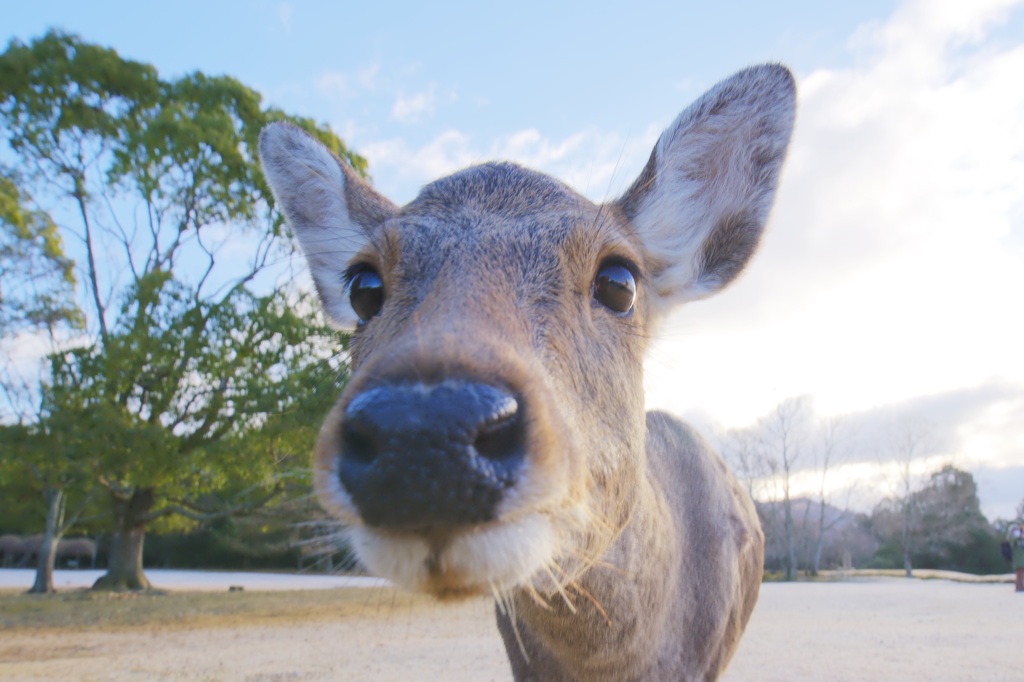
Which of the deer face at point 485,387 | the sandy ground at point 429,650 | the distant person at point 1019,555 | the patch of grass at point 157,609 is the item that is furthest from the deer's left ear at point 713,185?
the distant person at point 1019,555

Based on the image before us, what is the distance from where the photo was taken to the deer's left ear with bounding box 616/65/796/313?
3.87 meters

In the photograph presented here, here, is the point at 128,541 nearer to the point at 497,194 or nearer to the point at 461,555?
the point at 497,194

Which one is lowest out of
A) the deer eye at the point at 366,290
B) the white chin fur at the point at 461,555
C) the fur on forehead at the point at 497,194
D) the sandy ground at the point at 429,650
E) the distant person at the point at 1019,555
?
the sandy ground at the point at 429,650

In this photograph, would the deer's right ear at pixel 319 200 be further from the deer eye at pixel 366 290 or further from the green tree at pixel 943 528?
the green tree at pixel 943 528

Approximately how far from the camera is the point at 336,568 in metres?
2.58

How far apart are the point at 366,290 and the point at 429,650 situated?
937cm

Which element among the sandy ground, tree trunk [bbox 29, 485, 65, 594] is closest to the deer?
the sandy ground

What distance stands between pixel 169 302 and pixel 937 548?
4534 centimetres

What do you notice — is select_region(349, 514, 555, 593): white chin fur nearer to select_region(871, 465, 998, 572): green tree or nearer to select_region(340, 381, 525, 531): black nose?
select_region(340, 381, 525, 531): black nose

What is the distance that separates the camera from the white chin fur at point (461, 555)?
177 cm

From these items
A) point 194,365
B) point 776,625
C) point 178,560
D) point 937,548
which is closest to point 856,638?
point 776,625

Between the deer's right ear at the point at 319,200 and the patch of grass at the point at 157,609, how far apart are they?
793 centimetres

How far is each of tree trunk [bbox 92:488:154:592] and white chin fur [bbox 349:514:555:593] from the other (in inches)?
886

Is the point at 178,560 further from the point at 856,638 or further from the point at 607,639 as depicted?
the point at 607,639
